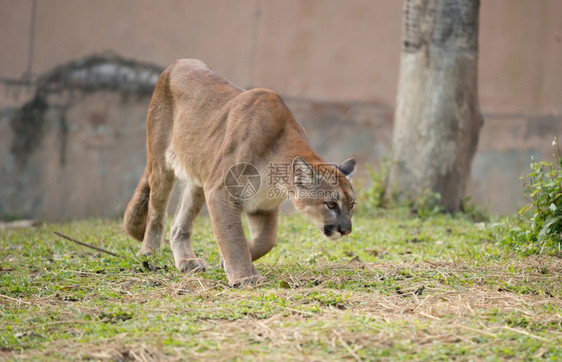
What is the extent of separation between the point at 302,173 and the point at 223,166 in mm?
649

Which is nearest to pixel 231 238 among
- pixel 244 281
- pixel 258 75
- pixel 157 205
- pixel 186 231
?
pixel 244 281

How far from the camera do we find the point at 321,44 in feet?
36.8

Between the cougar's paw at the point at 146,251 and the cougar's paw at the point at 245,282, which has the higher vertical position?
the cougar's paw at the point at 245,282

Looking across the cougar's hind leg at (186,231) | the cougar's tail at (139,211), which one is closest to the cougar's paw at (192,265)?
the cougar's hind leg at (186,231)

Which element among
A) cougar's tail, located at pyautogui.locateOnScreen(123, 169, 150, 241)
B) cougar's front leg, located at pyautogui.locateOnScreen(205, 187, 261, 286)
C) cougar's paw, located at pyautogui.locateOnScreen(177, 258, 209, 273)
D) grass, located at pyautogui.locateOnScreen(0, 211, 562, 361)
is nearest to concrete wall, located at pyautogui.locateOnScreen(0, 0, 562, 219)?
cougar's tail, located at pyautogui.locateOnScreen(123, 169, 150, 241)

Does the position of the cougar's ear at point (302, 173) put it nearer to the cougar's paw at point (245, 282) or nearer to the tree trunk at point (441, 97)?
the cougar's paw at point (245, 282)

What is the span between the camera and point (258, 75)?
11.1 m

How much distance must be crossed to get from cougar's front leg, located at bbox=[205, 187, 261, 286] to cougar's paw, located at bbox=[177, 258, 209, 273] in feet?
1.39

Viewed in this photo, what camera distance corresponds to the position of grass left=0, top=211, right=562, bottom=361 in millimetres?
3643

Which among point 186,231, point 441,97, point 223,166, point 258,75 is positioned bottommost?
point 186,231

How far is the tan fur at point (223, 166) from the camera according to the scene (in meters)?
5.37

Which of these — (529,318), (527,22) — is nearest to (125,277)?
(529,318)

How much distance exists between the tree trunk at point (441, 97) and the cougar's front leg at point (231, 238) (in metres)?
3.89

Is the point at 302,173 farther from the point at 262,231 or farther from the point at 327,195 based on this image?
the point at 262,231
